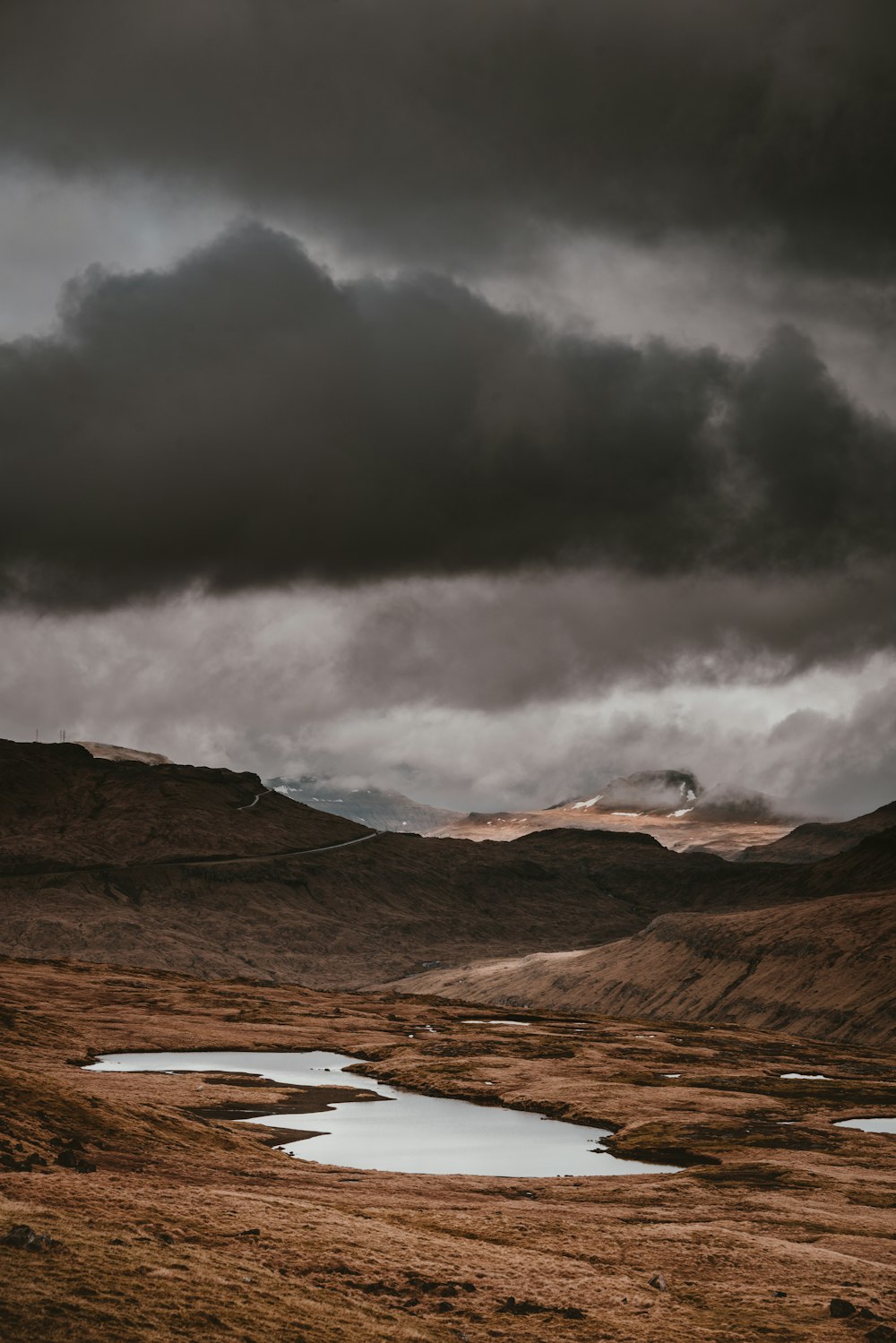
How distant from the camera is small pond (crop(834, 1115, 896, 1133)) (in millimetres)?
111938

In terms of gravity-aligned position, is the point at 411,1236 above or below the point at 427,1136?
above

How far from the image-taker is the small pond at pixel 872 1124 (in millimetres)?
111938

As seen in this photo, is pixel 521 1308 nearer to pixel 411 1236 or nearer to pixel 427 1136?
pixel 411 1236

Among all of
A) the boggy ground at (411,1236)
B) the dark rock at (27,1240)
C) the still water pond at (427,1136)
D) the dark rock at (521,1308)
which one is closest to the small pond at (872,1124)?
the boggy ground at (411,1236)

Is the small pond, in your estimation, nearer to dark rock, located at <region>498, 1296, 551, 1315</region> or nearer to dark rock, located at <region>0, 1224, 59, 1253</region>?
dark rock, located at <region>498, 1296, 551, 1315</region>

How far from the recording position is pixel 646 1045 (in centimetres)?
18175

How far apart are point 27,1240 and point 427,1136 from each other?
6828cm

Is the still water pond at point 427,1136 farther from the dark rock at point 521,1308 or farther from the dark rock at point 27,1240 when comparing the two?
the dark rock at point 27,1240

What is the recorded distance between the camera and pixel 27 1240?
3391cm

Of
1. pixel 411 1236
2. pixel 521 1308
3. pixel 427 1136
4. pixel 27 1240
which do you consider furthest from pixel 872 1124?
pixel 27 1240

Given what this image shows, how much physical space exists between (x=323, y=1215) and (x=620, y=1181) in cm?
3311

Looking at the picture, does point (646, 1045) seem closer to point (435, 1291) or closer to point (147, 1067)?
point (147, 1067)

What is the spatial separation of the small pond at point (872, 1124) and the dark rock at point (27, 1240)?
93.5 metres

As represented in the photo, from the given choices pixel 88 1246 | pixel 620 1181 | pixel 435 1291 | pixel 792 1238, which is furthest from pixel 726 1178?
pixel 88 1246
